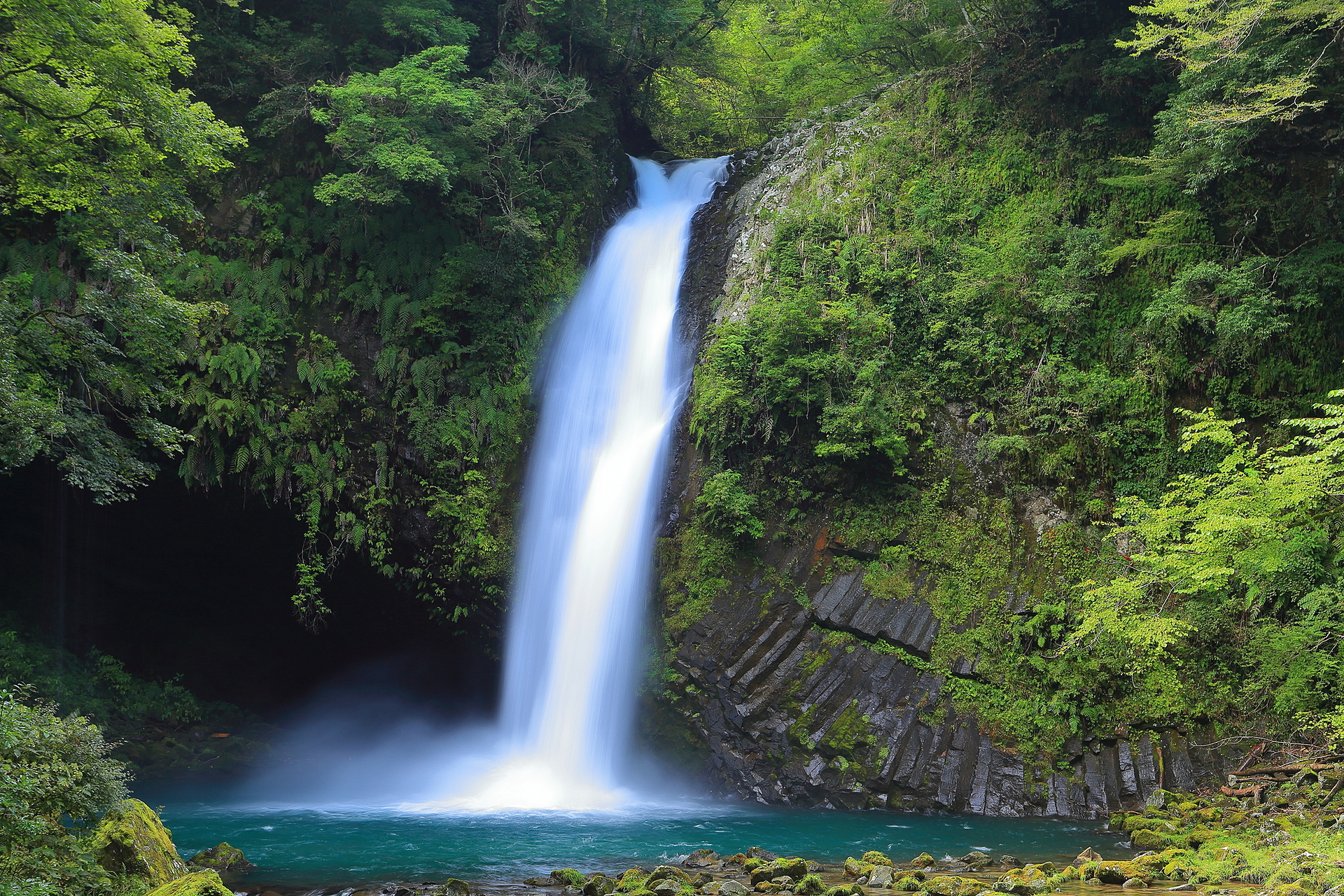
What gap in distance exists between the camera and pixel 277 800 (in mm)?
13984

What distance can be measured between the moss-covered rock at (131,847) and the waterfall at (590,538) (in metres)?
6.17

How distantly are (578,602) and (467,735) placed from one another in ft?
14.5

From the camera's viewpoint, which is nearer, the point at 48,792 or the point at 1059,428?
the point at 48,792

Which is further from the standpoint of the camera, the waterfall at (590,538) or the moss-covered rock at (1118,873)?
the waterfall at (590,538)

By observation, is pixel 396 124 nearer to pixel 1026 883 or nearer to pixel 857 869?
pixel 857 869

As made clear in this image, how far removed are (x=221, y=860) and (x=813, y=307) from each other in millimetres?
10677

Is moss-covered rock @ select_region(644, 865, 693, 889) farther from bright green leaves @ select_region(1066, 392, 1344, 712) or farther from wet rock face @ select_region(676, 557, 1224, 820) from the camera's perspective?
bright green leaves @ select_region(1066, 392, 1344, 712)

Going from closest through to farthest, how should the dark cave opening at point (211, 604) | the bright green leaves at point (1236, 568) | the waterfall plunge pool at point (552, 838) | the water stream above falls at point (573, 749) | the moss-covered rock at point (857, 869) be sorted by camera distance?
the moss-covered rock at point (857, 869)
the waterfall plunge pool at point (552, 838)
the water stream above falls at point (573, 749)
the bright green leaves at point (1236, 568)
the dark cave opening at point (211, 604)

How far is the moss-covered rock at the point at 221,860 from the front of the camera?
8.62 metres

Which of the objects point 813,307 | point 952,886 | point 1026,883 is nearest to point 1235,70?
point 813,307

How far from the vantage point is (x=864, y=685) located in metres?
12.1

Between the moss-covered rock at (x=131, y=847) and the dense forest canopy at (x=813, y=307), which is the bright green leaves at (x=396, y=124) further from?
the moss-covered rock at (x=131, y=847)

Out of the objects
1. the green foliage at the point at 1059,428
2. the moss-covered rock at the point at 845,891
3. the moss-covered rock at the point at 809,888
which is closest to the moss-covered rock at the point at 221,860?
the moss-covered rock at the point at 809,888

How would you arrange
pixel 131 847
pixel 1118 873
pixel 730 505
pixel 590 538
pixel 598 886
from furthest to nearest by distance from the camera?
pixel 590 538 → pixel 730 505 → pixel 598 886 → pixel 1118 873 → pixel 131 847
